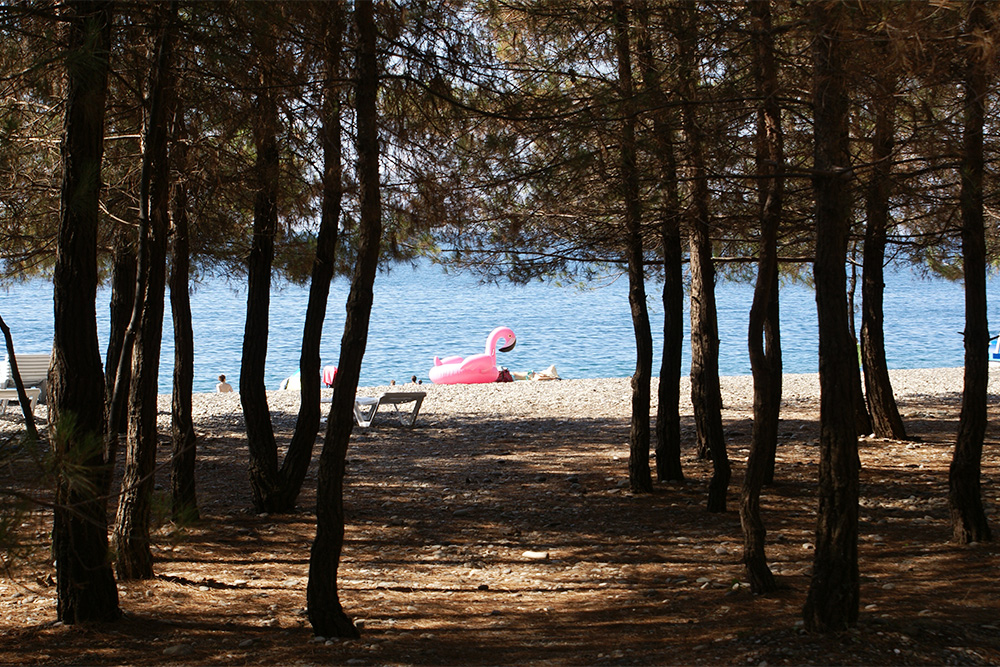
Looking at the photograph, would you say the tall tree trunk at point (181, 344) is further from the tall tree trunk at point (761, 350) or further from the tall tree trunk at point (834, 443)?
the tall tree trunk at point (834, 443)

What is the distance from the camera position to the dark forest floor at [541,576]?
4285mm

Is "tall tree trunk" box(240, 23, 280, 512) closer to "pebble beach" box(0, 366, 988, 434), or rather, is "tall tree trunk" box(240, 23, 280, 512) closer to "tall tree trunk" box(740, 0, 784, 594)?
"tall tree trunk" box(740, 0, 784, 594)

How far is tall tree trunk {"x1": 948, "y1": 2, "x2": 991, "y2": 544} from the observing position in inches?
212

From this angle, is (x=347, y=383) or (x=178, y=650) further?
(x=347, y=383)

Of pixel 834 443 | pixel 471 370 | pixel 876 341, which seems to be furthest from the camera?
pixel 471 370

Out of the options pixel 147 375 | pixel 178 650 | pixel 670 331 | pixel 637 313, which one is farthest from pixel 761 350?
pixel 147 375

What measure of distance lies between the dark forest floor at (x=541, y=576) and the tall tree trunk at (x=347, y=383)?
242 mm

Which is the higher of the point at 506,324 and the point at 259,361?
the point at 259,361

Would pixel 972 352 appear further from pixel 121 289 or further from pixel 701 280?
pixel 121 289

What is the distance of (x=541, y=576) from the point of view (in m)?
6.04

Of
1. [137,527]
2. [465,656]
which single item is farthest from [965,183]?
[137,527]

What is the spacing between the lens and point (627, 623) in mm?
4941

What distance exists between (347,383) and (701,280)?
13.7ft

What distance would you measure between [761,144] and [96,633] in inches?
202
